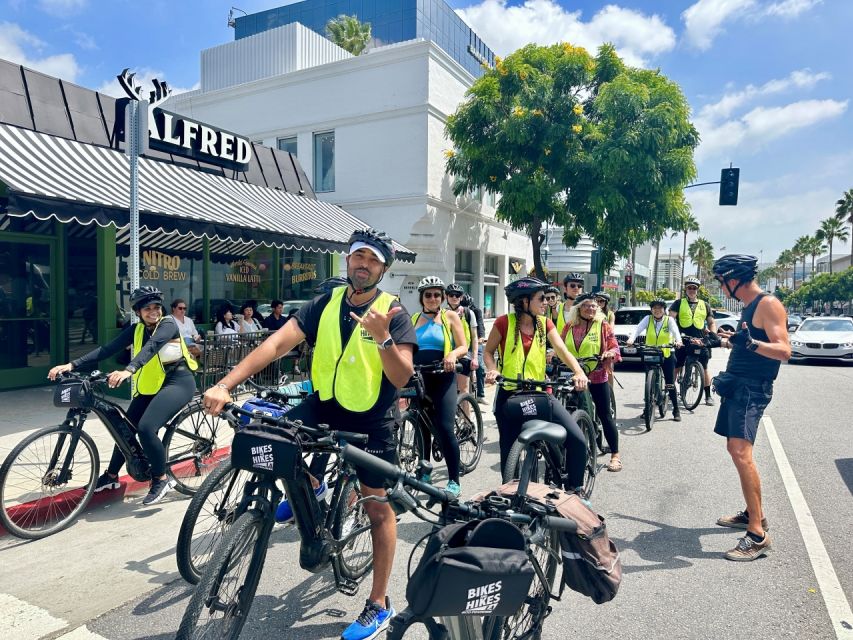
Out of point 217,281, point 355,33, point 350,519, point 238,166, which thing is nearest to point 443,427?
point 350,519

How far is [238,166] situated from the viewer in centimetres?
1227

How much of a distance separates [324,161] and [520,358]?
51.7 feet

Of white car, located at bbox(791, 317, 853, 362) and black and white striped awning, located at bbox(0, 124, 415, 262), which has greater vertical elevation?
black and white striped awning, located at bbox(0, 124, 415, 262)

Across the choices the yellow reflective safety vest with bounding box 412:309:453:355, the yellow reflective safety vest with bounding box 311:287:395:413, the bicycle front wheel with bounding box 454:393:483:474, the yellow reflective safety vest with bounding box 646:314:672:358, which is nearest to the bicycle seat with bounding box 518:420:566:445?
the yellow reflective safety vest with bounding box 311:287:395:413

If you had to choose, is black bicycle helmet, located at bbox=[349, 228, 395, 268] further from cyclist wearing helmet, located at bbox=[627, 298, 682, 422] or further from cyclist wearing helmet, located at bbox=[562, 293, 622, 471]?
cyclist wearing helmet, located at bbox=[627, 298, 682, 422]

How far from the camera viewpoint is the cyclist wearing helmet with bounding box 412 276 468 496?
4.95 meters

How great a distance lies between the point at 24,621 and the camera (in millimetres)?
3078

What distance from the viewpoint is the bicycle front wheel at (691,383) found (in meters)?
9.24

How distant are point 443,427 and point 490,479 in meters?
1.00

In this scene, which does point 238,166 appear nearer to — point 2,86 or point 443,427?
point 2,86

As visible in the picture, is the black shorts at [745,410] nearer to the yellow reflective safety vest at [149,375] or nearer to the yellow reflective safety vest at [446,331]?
the yellow reflective safety vest at [446,331]

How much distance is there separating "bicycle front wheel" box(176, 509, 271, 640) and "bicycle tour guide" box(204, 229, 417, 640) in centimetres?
54

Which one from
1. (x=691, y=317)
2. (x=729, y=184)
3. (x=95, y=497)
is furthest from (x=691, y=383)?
(x=729, y=184)

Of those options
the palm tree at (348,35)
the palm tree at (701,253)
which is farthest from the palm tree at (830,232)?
the palm tree at (348,35)
